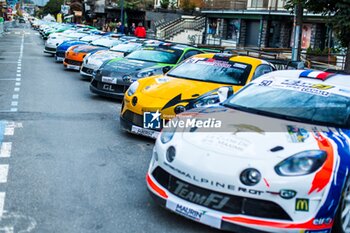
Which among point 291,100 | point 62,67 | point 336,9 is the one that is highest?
point 336,9

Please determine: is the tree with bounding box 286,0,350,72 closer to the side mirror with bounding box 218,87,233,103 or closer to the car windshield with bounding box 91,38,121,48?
the side mirror with bounding box 218,87,233,103

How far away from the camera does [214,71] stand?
8383mm

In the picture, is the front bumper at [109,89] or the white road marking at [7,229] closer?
the white road marking at [7,229]

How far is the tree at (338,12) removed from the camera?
34.0ft

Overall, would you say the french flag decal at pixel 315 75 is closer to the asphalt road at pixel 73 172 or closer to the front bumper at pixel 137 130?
the asphalt road at pixel 73 172

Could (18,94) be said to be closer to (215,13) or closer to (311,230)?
(311,230)

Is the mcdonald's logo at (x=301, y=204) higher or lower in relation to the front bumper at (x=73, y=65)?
higher

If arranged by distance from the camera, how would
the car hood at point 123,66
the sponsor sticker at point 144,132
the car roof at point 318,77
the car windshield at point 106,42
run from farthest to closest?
the car windshield at point 106,42 → the car hood at point 123,66 → the sponsor sticker at point 144,132 → the car roof at point 318,77

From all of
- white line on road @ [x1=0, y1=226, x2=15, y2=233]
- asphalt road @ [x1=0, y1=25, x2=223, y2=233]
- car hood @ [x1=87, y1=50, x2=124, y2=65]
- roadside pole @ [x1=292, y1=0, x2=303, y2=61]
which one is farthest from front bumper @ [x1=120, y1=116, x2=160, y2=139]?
roadside pole @ [x1=292, y1=0, x2=303, y2=61]

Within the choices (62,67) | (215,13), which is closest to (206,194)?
(62,67)

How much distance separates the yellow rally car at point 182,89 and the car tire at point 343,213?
3013 mm

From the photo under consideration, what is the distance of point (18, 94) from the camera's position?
11430 millimetres

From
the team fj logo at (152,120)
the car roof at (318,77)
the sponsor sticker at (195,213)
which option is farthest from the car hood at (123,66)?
the sponsor sticker at (195,213)

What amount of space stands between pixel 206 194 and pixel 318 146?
3.49 feet
